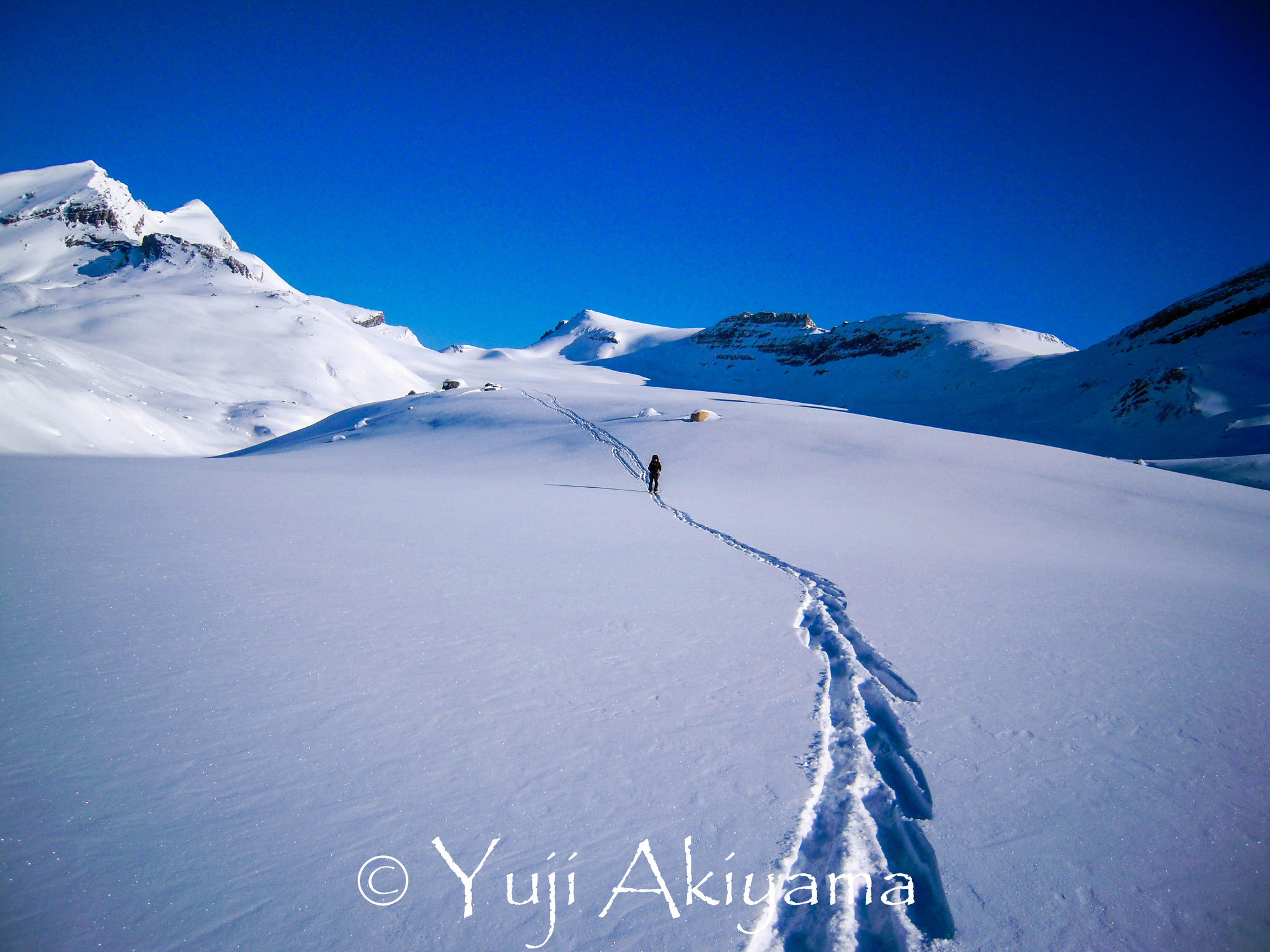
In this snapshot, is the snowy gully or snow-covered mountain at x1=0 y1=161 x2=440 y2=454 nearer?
the snowy gully

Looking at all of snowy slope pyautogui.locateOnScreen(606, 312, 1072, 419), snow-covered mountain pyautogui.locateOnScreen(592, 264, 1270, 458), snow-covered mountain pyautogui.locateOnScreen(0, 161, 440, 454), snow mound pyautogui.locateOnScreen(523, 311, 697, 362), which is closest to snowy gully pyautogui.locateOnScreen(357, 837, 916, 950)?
snow-covered mountain pyautogui.locateOnScreen(0, 161, 440, 454)

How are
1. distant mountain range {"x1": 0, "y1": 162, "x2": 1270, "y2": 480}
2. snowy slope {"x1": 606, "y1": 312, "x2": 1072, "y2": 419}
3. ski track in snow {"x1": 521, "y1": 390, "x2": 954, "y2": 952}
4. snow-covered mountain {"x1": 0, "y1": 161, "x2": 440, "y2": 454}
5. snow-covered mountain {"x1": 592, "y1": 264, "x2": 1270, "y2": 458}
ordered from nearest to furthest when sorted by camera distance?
ski track in snow {"x1": 521, "y1": 390, "x2": 954, "y2": 952}, snow-covered mountain {"x1": 0, "y1": 161, "x2": 440, "y2": 454}, distant mountain range {"x1": 0, "y1": 162, "x2": 1270, "y2": 480}, snow-covered mountain {"x1": 592, "y1": 264, "x2": 1270, "y2": 458}, snowy slope {"x1": 606, "y1": 312, "x2": 1072, "y2": 419}

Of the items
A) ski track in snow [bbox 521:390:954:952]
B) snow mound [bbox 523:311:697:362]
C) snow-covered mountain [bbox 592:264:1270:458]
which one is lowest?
ski track in snow [bbox 521:390:954:952]

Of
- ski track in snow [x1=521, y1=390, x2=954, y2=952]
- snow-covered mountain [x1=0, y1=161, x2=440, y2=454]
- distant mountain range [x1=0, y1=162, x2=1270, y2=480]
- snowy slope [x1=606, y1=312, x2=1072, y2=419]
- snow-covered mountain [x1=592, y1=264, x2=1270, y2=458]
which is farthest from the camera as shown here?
snowy slope [x1=606, y1=312, x2=1072, y2=419]

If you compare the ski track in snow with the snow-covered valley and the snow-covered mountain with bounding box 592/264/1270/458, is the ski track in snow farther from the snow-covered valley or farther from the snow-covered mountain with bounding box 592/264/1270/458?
the snow-covered mountain with bounding box 592/264/1270/458

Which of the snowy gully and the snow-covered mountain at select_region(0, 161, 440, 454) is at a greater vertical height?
the snow-covered mountain at select_region(0, 161, 440, 454)

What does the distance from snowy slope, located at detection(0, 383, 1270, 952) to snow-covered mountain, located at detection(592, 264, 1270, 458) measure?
45148mm

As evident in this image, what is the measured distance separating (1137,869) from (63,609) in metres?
9.34

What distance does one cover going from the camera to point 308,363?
6838 centimetres

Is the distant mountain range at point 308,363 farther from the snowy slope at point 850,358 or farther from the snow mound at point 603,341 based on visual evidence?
the snow mound at point 603,341

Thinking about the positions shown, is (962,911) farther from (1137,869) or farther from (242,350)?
(242,350)

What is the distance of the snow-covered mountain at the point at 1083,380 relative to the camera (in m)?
41.6

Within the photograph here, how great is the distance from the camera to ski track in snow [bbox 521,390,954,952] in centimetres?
269

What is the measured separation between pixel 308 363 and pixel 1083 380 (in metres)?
91.5
